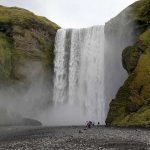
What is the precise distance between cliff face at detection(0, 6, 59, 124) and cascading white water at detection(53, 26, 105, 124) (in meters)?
3.14

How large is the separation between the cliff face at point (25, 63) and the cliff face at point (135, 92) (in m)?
39.1

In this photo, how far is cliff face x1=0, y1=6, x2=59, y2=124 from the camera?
115000 millimetres

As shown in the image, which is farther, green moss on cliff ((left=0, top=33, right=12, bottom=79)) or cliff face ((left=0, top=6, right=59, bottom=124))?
cliff face ((left=0, top=6, right=59, bottom=124))

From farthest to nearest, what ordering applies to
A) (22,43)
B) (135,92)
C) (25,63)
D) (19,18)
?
1. (19,18)
2. (22,43)
3. (25,63)
4. (135,92)

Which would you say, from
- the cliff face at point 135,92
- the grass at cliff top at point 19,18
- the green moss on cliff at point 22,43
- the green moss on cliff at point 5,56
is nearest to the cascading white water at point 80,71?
the green moss on cliff at point 22,43

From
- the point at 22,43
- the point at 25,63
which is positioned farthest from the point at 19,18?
the point at 25,63

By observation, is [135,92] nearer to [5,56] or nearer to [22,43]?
[5,56]

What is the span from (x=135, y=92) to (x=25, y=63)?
164 ft

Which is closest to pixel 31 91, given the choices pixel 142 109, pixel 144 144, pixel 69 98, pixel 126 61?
pixel 69 98

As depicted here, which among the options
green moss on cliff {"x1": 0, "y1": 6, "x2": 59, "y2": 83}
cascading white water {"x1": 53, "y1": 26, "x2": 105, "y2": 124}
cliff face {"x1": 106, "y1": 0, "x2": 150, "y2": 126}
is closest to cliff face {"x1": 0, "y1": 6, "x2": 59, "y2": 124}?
green moss on cliff {"x1": 0, "y1": 6, "x2": 59, "y2": 83}

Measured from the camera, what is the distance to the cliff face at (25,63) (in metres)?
115

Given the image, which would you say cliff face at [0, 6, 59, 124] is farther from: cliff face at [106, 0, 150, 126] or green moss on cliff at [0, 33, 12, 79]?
cliff face at [106, 0, 150, 126]

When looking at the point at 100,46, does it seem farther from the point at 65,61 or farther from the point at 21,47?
the point at 21,47

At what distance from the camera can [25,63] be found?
119 metres
